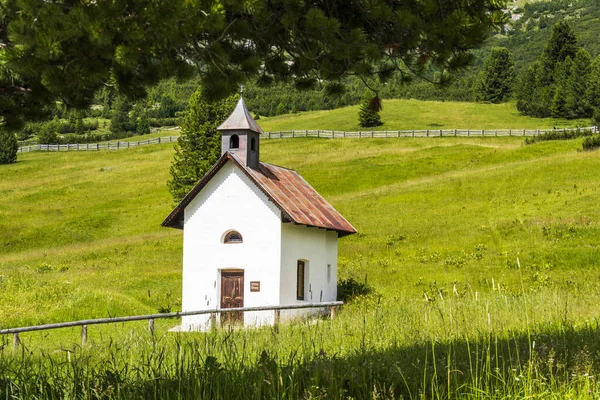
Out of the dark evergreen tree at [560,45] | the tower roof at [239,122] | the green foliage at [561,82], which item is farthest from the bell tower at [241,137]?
the dark evergreen tree at [560,45]

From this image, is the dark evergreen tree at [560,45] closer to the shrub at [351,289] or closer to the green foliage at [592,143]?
the green foliage at [592,143]

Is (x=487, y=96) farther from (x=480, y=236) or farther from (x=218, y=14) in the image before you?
(x=218, y=14)

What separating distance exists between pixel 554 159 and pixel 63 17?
51.3 meters

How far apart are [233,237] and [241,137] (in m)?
4.09

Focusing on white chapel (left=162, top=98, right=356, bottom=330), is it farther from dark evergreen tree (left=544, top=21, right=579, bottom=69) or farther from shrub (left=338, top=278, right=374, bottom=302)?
dark evergreen tree (left=544, top=21, right=579, bottom=69)

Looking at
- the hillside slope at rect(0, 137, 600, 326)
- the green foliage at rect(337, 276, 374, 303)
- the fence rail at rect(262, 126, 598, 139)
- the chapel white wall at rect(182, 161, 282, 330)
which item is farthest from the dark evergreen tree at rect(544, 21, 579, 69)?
the chapel white wall at rect(182, 161, 282, 330)

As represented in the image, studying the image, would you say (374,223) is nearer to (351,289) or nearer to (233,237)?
(351,289)

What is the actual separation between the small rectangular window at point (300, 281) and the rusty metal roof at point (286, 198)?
1887 millimetres

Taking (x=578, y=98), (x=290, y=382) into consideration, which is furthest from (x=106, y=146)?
(x=290, y=382)

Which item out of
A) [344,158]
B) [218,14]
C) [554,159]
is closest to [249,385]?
[218,14]

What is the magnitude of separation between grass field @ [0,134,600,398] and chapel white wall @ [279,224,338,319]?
2153mm

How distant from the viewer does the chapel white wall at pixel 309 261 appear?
2688cm

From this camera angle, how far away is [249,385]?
18.7ft

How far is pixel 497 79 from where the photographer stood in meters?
114
